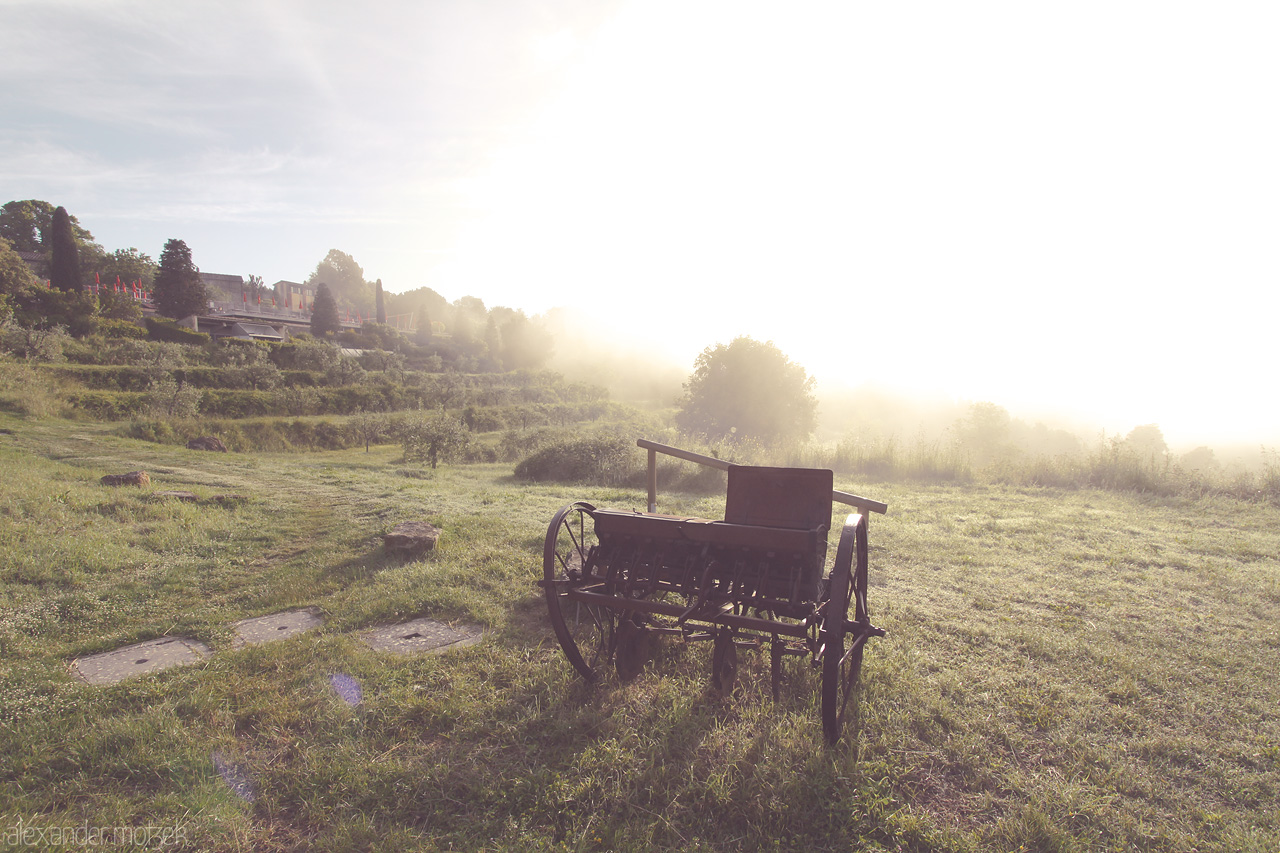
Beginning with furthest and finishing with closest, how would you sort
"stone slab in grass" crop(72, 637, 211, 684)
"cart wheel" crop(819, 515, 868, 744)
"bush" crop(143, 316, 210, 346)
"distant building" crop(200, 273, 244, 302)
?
"distant building" crop(200, 273, 244, 302) < "bush" crop(143, 316, 210, 346) < "stone slab in grass" crop(72, 637, 211, 684) < "cart wheel" crop(819, 515, 868, 744)

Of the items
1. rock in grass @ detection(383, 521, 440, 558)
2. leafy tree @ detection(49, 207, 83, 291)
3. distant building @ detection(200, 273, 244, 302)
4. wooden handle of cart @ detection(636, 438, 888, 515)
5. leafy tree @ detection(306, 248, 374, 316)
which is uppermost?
leafy tree @ detection(306, 248, 374, 316)

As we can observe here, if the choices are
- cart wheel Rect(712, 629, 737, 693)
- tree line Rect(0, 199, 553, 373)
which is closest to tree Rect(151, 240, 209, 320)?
tree line Rect(0, 199, 553, 373)

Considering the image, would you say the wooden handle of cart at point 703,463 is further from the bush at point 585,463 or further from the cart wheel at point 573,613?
the bush at point 585,463

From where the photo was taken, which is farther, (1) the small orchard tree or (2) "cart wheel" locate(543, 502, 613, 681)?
(1) the small orchard tree

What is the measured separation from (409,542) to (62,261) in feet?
155

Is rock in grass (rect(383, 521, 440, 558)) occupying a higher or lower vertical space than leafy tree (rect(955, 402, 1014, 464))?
lower

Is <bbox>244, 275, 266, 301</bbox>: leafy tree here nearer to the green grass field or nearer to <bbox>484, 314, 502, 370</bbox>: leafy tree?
<bbox>484, 314, 502, 370</bbox>: leafy tree

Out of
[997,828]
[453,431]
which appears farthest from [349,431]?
[997,828]

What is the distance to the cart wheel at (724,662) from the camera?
3817mm

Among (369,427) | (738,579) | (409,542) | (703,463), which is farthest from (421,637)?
(369,427)

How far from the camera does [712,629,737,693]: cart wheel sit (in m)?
3.82

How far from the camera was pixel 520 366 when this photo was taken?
6494 centimetres

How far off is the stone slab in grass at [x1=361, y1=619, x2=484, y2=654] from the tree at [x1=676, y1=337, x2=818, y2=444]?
2431 centimetres

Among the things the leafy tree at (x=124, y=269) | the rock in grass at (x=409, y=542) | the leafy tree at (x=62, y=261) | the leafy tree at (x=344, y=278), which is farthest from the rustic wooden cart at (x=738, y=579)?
the leafy tree at (x=344, y=278)
